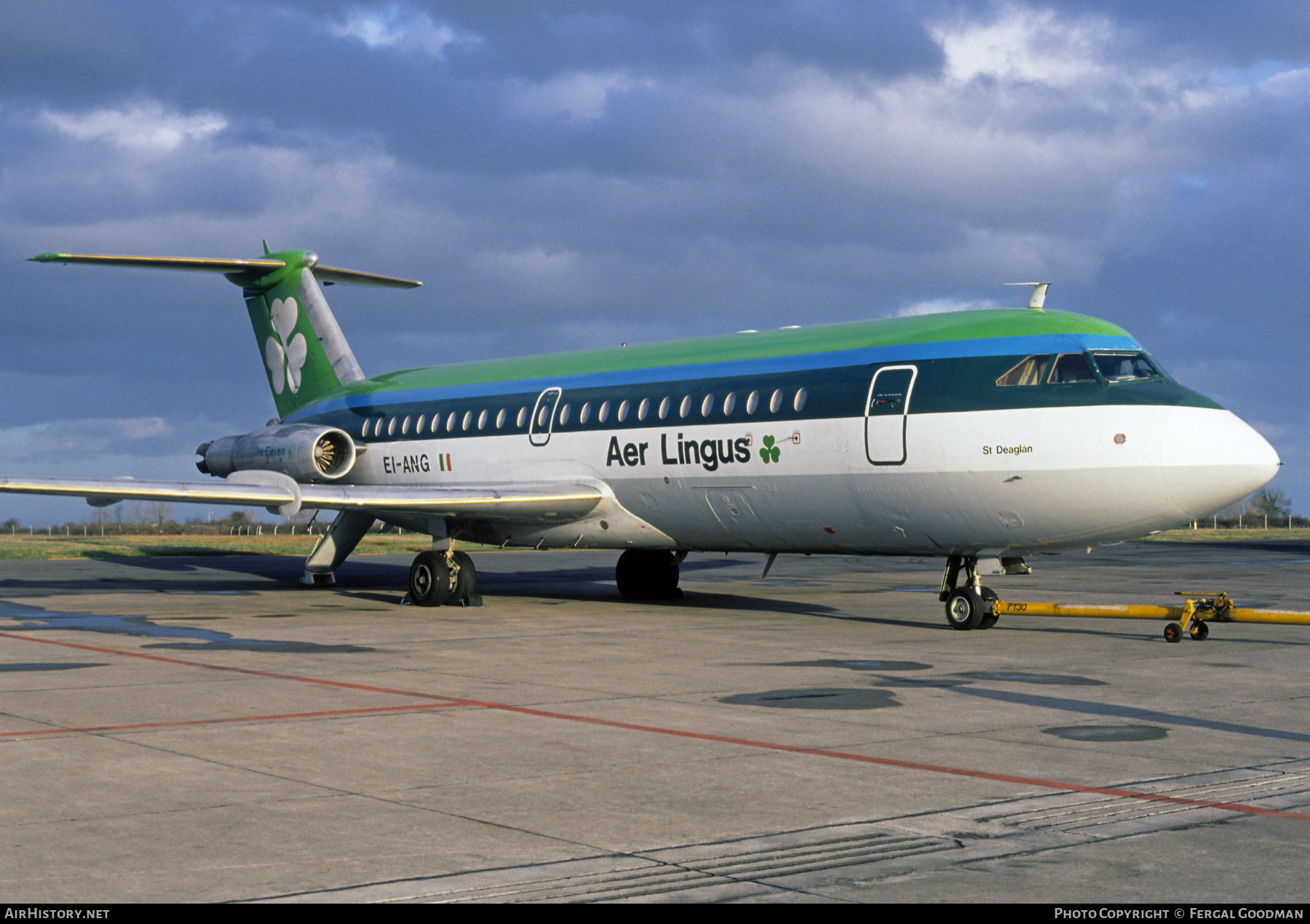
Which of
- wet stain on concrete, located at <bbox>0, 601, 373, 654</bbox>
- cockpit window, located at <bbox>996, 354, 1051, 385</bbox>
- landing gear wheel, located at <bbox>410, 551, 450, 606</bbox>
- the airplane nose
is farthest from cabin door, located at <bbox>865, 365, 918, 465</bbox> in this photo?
landing gear wheel, located at <bbox>410, 551, 450, 606</bbox>

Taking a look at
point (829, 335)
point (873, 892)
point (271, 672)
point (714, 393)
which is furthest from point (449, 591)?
point (873, 892)

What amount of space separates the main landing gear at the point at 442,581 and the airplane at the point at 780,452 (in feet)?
0.15

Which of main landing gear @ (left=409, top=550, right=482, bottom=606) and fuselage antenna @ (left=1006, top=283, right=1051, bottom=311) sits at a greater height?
fuselage antenna @ (left=1006, top=283, right=1051, bottom=311)

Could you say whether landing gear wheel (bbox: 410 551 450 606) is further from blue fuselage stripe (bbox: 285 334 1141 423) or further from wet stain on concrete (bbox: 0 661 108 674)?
wet stain on concrete (bbox: 0 661 108 674)

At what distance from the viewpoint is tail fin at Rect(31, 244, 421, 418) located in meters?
29.4

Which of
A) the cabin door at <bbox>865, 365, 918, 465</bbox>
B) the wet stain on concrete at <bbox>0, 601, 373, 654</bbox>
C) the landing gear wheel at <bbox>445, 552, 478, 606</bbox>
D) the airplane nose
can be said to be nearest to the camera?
the airplane nose

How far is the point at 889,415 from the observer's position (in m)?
17.9

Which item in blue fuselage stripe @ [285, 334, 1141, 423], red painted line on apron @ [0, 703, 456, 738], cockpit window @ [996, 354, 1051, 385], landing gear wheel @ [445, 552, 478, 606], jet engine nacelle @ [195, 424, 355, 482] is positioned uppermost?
blue fuselage stripe @ [285, 334, 1141, 423]

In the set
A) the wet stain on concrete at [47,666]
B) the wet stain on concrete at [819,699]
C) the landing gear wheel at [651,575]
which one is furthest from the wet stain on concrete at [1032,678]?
the landing gear wheel at [651,575]

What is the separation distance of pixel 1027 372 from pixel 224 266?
1816 centimetres

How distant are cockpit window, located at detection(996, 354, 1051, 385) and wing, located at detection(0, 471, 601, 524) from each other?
24.3ft

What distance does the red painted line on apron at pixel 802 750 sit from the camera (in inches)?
298

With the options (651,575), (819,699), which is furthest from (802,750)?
(651,575)

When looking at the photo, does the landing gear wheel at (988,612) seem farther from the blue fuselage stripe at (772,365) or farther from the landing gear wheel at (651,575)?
the landing gear wheel at (651,575)
